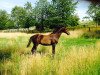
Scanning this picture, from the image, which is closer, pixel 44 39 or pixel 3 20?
pixel 44 39

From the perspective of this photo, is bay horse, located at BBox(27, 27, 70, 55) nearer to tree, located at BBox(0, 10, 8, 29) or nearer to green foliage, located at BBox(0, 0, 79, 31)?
green foliage, located at BBox(0, 0, 79, 31)

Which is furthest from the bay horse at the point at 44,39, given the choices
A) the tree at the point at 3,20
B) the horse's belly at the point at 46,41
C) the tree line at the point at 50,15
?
the tree at the point at 3,20

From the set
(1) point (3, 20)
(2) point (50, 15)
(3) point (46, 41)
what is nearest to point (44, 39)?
(3) point (46, 41)

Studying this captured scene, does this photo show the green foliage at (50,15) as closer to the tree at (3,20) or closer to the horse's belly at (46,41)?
the tree at (3,20)

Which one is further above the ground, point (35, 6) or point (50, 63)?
point (35, 6)

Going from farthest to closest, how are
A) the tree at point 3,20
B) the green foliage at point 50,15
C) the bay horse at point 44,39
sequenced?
the tree at point 3,20, the green foliage at point 50,15, the bay horse at point 44,39

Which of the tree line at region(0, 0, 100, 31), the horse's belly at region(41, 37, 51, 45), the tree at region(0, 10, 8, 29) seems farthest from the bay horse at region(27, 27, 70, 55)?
the tree at region(0, 10, 8, 29)

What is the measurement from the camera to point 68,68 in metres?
6.57

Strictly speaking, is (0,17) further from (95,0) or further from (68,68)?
(95,0)

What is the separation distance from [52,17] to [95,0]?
48517mm

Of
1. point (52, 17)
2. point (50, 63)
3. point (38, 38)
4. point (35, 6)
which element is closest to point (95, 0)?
point (50, 63)

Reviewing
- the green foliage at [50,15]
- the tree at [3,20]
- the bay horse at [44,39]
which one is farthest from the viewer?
the tree at [3,20]

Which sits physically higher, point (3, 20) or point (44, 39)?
point (3, 20)

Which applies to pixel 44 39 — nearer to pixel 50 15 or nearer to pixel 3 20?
Answer: pixel 50 15
